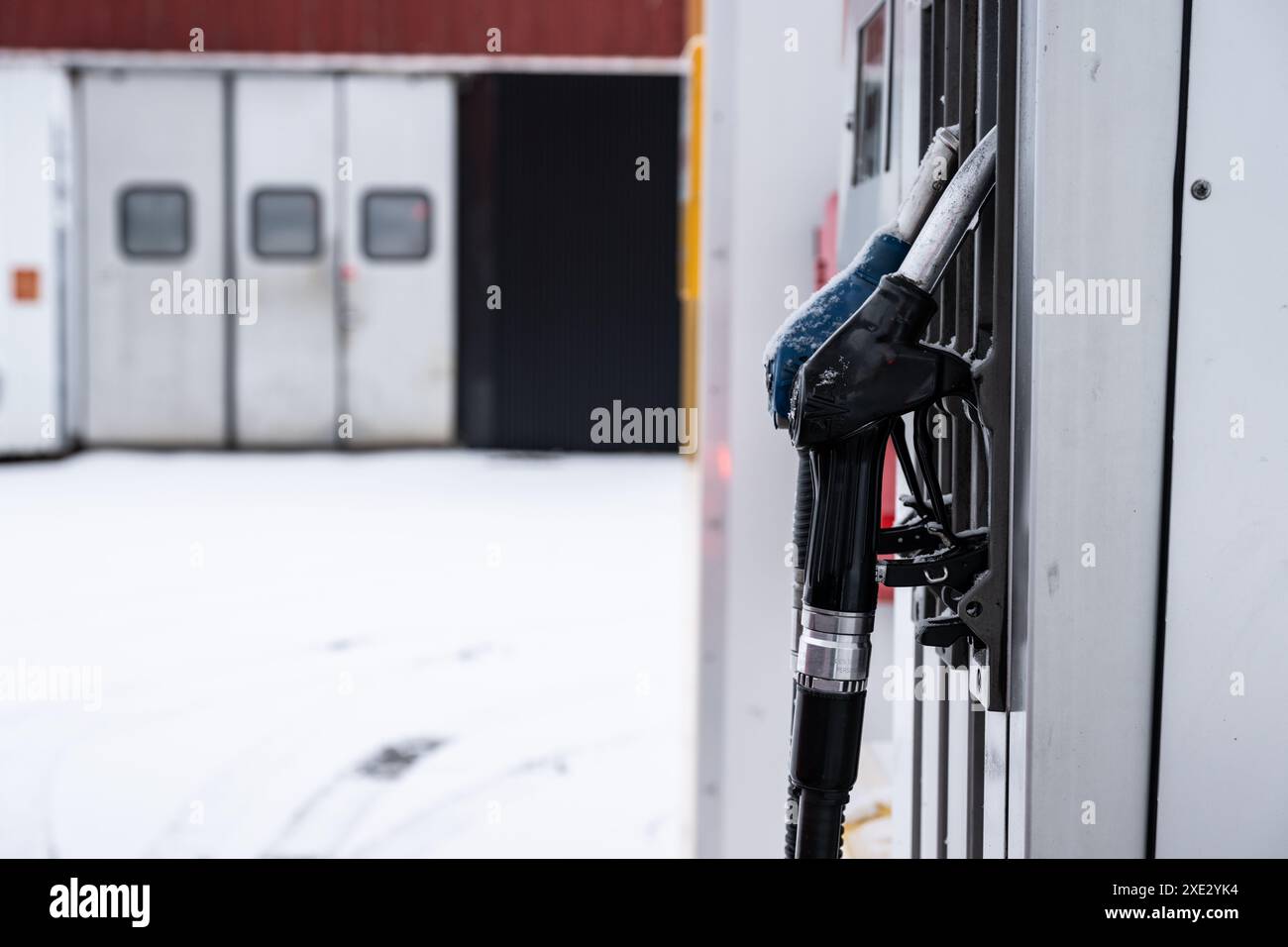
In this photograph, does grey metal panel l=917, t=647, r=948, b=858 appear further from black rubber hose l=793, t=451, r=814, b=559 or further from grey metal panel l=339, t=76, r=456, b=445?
grey metal panel l=339, t=76, r=456, b=445

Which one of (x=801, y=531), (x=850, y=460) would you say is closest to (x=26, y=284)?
(x=801, y=531)

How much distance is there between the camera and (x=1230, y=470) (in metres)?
1.32

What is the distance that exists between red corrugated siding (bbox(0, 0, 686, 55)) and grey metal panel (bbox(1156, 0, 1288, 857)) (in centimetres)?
941

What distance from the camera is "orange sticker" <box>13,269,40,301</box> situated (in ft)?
32.7

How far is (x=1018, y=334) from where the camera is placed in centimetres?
135

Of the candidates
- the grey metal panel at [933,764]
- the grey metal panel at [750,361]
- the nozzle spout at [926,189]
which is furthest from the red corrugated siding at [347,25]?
the nozzle spout at [926,189]

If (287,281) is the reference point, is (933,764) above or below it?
below

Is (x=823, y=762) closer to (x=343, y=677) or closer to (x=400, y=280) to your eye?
(x=343, y=677)

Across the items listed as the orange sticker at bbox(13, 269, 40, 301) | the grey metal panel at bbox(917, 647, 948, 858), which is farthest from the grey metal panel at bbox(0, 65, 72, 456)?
the grey metal panel at bbox(917, 647, 948, 858)

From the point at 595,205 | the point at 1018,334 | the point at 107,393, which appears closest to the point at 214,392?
the point at 107,393

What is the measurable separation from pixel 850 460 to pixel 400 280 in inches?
372

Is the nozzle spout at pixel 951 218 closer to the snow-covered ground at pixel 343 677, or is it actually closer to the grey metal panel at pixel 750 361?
the grey metal panel at pixel 750 361

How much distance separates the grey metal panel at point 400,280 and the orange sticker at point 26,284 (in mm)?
2264

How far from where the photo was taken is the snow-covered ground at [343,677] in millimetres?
3469
